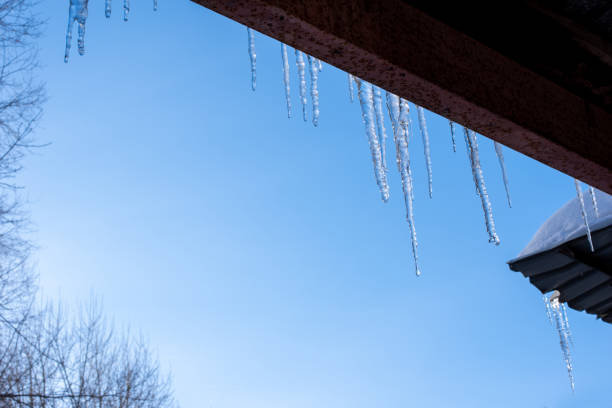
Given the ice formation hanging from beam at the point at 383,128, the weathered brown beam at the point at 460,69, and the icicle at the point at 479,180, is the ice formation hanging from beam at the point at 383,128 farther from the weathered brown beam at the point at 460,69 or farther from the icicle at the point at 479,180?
the weathered brown beam at the point at 460,69

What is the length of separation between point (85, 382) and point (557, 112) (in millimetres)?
9259

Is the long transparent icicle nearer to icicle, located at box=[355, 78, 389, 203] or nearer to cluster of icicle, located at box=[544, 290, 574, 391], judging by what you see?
icicle, located at box=[355, 78, 389, 203]

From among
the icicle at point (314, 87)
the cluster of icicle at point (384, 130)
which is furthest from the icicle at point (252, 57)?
the icicle at point (314, 87)

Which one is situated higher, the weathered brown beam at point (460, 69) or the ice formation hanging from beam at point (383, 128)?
the ice formation hanging from beam at point (383, 128)

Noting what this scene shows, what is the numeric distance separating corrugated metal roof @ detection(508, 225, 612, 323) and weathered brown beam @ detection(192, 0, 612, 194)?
175 cm

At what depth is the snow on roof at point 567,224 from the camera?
370 cm

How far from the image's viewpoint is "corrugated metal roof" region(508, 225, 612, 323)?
3.81 metres

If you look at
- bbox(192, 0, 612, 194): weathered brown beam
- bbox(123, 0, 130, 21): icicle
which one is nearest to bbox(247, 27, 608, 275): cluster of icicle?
bbox(192, 0, 612, 194): weathered brown beam

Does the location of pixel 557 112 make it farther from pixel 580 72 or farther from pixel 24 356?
pixel 24 356

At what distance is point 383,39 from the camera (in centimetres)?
151

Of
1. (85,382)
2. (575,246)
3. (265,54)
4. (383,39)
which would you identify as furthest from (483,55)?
(85,382)

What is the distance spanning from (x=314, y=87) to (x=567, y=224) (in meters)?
2.37

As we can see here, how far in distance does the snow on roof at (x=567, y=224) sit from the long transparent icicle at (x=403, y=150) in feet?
5.02

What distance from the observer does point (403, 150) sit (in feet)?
8.25
